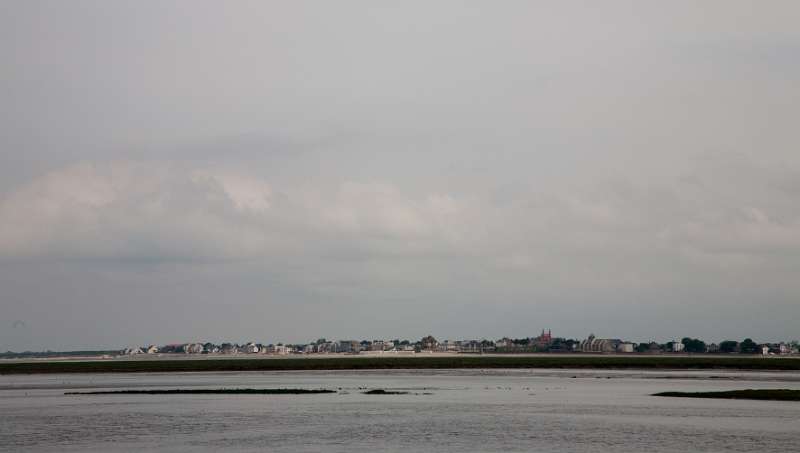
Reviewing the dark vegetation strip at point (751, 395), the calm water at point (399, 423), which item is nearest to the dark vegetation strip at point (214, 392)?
the calm water at point (399, 423)

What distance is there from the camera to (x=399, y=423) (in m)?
58.0

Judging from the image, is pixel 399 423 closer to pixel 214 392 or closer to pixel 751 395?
pixel 751 395

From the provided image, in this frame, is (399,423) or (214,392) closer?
(399,423)

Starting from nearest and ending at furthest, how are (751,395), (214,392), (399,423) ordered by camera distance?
(399,423) → (751,395) → (214,392)

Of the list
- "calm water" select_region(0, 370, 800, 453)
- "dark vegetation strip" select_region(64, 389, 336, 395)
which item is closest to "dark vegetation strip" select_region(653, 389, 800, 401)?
"calm water" select_region(0, 370, 800, 453)

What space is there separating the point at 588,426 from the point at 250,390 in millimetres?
47380

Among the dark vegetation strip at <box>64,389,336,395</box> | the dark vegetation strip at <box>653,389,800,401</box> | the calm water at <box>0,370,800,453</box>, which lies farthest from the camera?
the dark vegetation strip at <box>64,389,336,395</box>

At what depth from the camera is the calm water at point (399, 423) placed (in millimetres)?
46906

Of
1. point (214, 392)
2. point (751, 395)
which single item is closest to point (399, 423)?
point (751, 395)

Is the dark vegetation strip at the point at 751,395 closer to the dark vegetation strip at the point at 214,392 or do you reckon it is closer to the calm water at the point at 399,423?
the calm water at the point at 399,423

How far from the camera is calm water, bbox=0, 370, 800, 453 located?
154ft

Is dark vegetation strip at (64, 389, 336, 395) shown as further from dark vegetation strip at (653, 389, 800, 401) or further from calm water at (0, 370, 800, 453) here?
dark vegetation strip at (653, 389, 800, 401)

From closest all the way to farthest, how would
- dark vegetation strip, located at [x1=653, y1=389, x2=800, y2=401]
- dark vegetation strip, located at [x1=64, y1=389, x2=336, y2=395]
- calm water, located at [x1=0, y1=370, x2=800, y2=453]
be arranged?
calm water, located at [x1=0, y1=370, x2=800, y2=453] → dark vegetation strip, located at [x1=653, y1=389, x2=800, y2=401] → dark vegetation strip, located at [x1=64, y1=389, x2=336, y2=395]

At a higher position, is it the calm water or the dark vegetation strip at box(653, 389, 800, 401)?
the dark vegetation strip at box(653, 389, 800, 401)
